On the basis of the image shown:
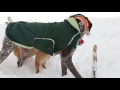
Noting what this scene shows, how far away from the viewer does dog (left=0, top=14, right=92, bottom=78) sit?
5977 mm

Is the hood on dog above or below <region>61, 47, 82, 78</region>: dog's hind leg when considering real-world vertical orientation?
above

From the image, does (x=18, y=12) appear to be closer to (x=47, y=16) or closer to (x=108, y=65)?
(x=47, y=16)

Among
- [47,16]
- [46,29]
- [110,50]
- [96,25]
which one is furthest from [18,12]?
[46,29]

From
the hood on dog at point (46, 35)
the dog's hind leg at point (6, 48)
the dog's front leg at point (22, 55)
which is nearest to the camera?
the hood on dog at point (46, 35)

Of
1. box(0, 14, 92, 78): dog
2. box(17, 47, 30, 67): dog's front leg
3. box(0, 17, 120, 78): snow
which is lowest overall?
box(0, 17, 120, 78): snow

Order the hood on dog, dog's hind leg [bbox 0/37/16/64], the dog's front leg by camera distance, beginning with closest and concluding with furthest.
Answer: the hood on dog → dog's hind leg [bbox 0/37/16/64] → the dog's front leg

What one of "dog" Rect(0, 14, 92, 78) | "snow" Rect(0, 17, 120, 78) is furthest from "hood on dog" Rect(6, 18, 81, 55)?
"snow" Rect(0, 17, 120, 78)

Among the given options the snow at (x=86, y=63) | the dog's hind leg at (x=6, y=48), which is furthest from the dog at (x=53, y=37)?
the snow at (x=86, y=63)

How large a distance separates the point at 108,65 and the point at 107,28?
1968 mm

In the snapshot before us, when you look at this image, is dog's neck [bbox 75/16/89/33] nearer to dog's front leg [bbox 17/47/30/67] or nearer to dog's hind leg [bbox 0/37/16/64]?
dog's front leg [bbox 17/47/30/67]

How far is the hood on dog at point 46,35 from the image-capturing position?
597cm

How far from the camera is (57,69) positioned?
6590 mm

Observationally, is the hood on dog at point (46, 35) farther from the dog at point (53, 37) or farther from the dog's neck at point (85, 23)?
the dog's neck at point (85, 23)

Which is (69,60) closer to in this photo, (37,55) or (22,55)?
(37,55)
